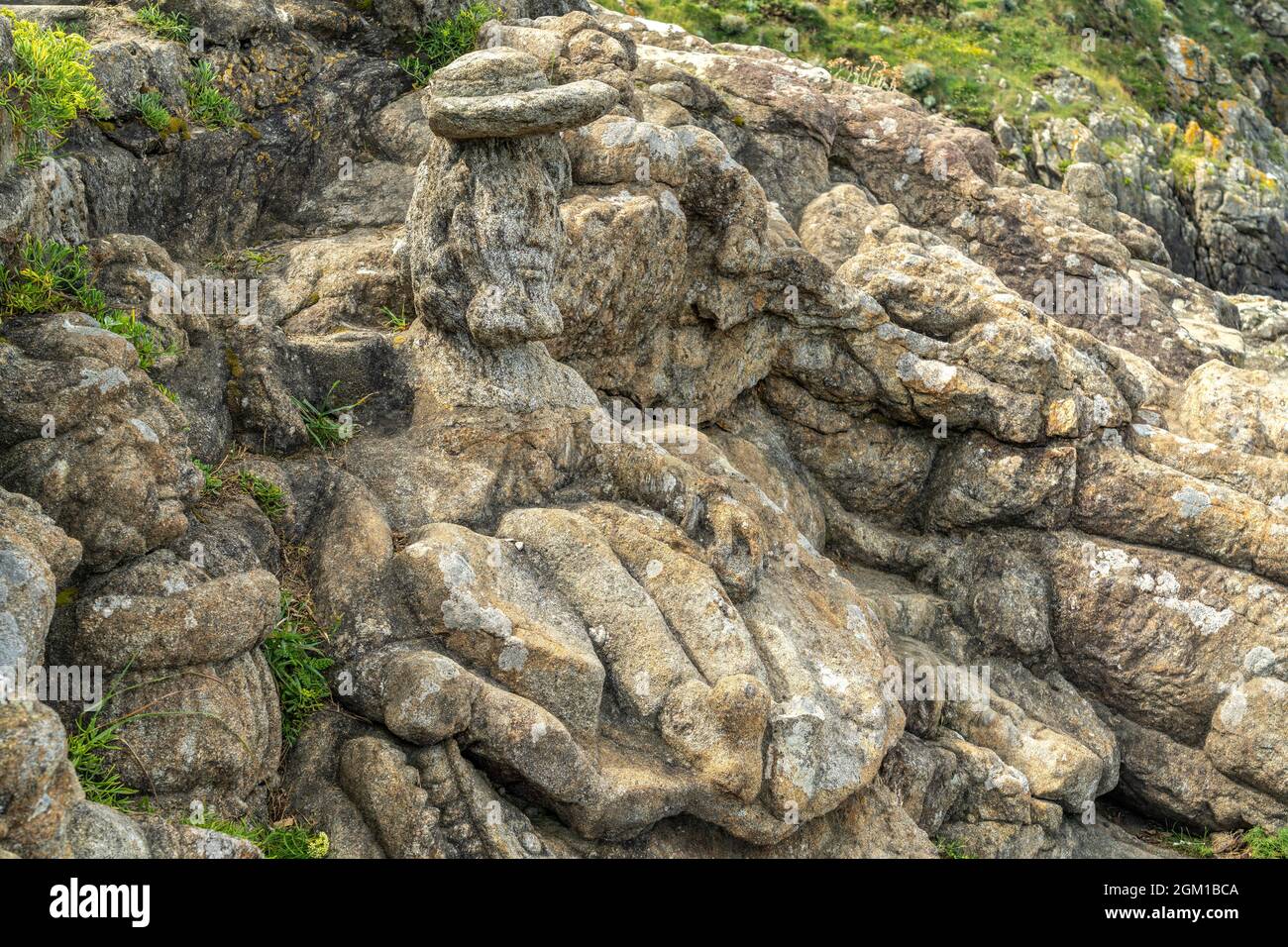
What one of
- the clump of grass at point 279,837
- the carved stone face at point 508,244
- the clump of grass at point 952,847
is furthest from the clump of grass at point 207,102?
the clump of grass at point 952,847

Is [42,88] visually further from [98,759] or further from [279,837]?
[279,837]

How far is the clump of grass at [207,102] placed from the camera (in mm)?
15336

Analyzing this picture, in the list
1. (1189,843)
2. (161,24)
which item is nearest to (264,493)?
(161,24)

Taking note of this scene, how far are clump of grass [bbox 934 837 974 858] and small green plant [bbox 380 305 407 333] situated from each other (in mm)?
8205

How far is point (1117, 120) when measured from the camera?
1548 inches

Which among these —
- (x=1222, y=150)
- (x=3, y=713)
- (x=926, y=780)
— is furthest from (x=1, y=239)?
(x=1222, y=150)

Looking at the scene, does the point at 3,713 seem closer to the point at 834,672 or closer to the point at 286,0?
the point at 834,672

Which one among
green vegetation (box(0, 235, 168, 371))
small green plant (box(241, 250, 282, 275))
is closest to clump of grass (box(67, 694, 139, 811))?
green vegetation (box(0, 235, 168, 371))

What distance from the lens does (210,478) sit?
11.5 m

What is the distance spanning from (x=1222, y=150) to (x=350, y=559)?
39098mm

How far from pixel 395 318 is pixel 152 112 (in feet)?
11.6

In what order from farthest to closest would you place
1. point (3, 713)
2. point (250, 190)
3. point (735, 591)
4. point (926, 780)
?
point (250, 190)
point (926, 780)
point (735, 591)
point (3, 713)

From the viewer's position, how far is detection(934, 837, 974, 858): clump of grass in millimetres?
14203

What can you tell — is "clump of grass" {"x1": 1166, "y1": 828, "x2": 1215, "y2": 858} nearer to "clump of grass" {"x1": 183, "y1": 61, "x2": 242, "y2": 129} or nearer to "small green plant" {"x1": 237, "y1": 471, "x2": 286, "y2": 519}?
"small green plant" {"x1": 237, "y1": 471, "x2": 286, "y2": 519}
